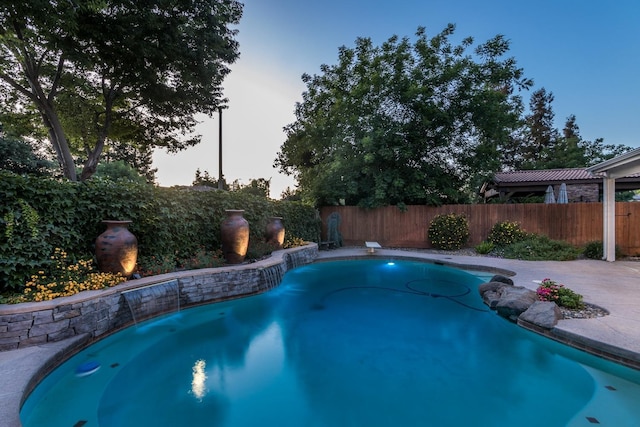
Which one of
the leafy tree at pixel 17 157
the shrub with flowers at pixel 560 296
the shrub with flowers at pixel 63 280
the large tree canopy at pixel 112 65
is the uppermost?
the large tree canopy at pixel 112 65

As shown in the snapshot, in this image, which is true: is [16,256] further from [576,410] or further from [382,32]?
[382,32]

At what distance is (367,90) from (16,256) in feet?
36.3

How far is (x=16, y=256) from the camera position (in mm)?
3400

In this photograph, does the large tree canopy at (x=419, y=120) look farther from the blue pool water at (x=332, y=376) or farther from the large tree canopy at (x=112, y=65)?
the blue pool water at (x=332, y=376)

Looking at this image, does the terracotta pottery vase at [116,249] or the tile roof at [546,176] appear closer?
the terracotta pottery vase at [116,249]

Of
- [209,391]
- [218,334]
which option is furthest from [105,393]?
[218,334]

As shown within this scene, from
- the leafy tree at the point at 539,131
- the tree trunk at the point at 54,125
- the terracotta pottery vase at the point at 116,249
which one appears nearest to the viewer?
the terracotta pottery vase at the point at 116,249

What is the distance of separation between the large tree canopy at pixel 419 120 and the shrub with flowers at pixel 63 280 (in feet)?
28.4

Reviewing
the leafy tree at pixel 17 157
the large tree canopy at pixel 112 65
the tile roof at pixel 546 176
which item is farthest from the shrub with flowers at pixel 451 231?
the leafy tree at pixel 17 157

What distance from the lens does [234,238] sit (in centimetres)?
605

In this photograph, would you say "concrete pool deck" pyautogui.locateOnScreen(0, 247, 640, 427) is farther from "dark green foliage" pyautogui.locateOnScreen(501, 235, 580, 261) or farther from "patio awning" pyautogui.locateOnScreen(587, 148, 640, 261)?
"dark green foliage" pyautogui.locateOnScreen(501, 235, 580, 261)

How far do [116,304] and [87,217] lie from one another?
1472 mm

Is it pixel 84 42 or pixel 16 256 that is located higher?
pixel 84 42

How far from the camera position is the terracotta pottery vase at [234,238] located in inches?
238
